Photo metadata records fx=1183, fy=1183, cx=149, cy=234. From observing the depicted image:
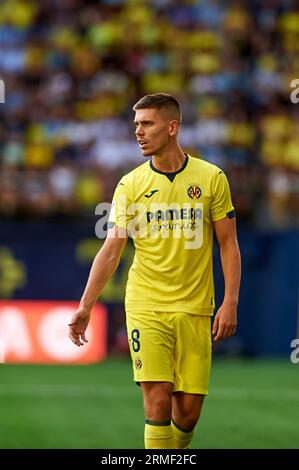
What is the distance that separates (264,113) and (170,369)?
42.9ft

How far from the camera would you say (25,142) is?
19.0 m

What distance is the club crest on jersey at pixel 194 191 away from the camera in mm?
6949

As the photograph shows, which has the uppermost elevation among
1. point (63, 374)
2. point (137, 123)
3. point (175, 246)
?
point (137, 123)

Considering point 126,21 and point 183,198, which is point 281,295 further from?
point 183,198

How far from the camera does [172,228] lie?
6.91m

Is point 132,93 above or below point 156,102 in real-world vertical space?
below

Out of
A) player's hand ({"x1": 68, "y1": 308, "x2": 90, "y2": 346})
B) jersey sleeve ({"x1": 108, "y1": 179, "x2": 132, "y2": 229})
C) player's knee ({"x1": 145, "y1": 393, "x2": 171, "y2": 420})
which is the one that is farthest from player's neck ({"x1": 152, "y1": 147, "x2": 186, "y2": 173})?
player's knee ({"x1": 145, "y1": 393, "x2": 171, "y2": 420})

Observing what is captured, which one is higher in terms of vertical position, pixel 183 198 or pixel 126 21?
pixel 126 21

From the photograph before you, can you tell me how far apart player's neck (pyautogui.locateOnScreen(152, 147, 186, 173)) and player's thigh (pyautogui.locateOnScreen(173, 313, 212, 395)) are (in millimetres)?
869

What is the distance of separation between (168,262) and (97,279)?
0.44m

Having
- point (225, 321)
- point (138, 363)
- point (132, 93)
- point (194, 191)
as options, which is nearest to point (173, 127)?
point (194, 191)

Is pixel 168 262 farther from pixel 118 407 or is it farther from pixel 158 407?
pixel 118 407

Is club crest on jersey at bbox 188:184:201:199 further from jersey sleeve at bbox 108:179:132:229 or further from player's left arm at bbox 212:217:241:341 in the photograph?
jersey sleeve at bbox 108:179:132:229

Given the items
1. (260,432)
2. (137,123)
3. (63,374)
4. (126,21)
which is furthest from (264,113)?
(137,123)
